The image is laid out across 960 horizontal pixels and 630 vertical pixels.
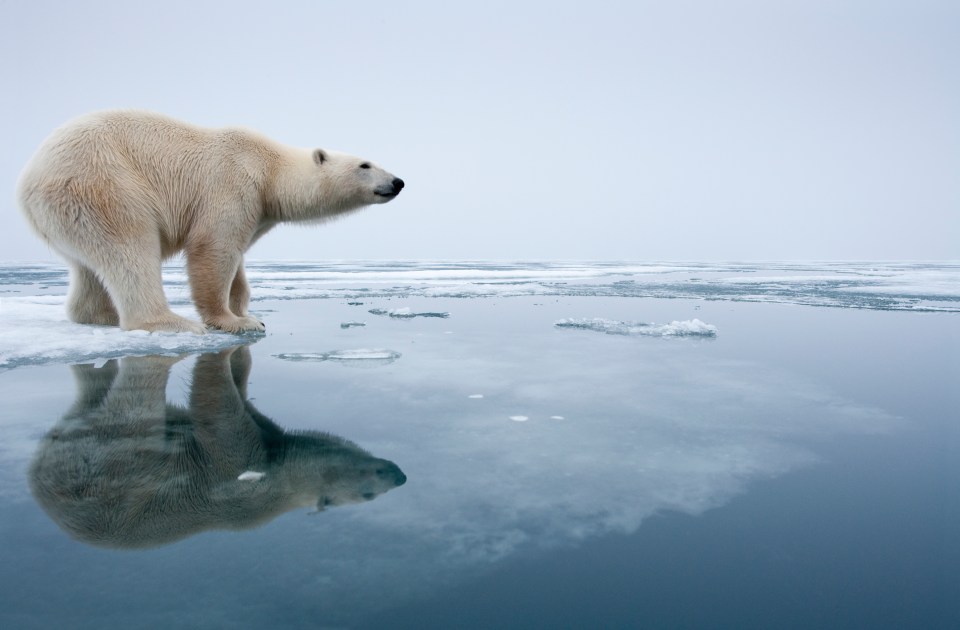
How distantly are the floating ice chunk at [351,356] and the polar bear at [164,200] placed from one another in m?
1.08

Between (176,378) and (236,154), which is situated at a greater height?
(236,154)

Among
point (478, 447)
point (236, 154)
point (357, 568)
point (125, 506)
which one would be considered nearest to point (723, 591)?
point (357, 568)

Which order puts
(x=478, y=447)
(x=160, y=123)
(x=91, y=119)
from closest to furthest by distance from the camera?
(x=478, y=447) < (x=91, y=119) < (x=160, y=123)

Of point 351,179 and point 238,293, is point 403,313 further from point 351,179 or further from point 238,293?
point 351,179

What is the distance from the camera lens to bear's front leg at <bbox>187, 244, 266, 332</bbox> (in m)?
4.61

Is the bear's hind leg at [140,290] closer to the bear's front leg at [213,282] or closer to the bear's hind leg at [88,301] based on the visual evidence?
the bear's front leg at [213,282]

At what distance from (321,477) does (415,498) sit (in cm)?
30

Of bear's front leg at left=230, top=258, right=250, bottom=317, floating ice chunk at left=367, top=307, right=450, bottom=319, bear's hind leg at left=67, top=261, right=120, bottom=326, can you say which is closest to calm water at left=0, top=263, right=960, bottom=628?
bear's hind leg at left=67, top=261, right=120, bottom=326

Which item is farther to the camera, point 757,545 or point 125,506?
point 125,506

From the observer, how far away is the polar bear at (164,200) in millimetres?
4043

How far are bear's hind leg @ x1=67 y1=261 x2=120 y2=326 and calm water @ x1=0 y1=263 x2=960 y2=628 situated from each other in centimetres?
108

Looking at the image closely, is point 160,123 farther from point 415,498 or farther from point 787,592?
point 787,592

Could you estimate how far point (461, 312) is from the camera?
7188 millimetres

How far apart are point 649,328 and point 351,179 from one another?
2813 millimetres
